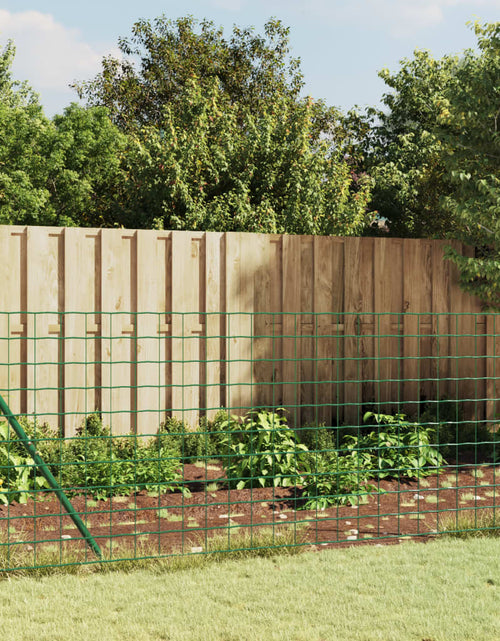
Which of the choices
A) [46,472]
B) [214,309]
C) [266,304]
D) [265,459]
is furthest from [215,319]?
[46,472]

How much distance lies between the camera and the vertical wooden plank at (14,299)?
6.54 meters

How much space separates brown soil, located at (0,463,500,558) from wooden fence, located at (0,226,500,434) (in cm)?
89

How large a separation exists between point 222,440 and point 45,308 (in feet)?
6.65

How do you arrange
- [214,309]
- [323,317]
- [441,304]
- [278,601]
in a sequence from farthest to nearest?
[441,304], [323,317], [214,309], [278,601]

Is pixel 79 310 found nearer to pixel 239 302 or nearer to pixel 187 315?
pixel 187 315

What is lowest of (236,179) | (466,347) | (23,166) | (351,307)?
(466,347)

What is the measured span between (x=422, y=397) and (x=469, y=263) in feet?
5.29

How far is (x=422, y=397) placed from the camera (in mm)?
8141

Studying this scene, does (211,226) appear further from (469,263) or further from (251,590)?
(251,590)

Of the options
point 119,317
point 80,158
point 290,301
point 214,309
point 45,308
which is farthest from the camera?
point 80,158

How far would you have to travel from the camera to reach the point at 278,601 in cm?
377

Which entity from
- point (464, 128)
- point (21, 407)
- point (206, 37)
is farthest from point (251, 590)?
point (206, 37)

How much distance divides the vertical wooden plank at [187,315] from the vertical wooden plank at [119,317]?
41 cm

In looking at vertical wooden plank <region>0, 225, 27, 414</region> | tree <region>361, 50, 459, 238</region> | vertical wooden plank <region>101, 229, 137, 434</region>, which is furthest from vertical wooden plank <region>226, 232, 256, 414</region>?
tree <region>361, 50, 459, 238</region>
